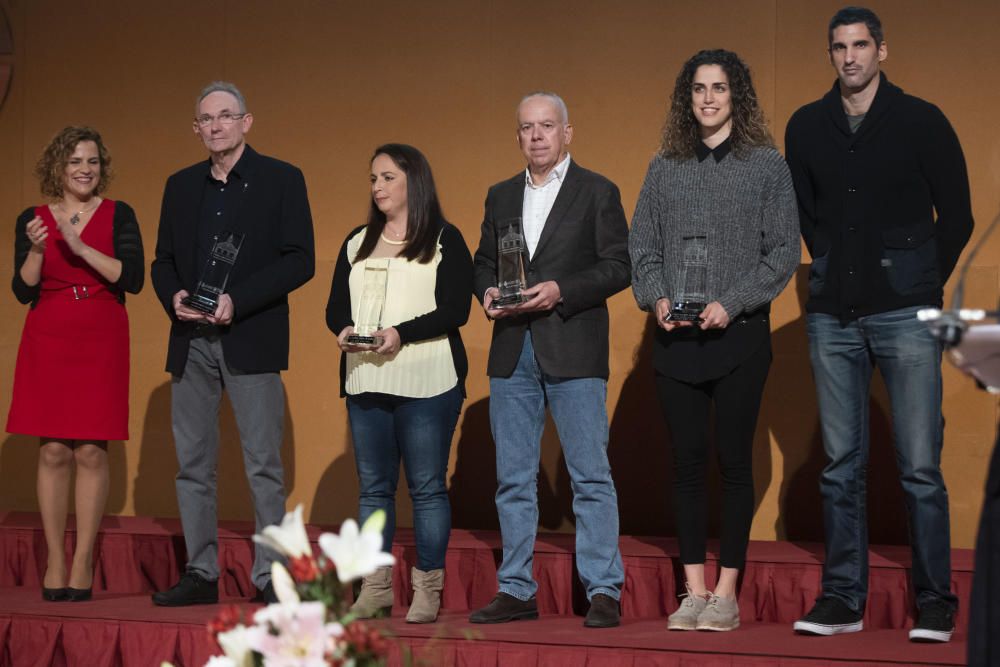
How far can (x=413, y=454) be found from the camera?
361cm

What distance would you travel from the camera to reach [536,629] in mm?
3461

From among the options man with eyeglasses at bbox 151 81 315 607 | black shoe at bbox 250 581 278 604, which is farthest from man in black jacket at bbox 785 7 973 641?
man with eyeglasses at bbox 151 81 315 607

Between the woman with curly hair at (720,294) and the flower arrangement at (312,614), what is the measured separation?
6.96 feet

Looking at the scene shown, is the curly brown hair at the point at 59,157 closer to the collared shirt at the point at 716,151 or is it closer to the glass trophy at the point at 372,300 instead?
Result: the glass trophy at the point at 372,300

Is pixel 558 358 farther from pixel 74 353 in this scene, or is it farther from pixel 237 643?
pixel 237 643

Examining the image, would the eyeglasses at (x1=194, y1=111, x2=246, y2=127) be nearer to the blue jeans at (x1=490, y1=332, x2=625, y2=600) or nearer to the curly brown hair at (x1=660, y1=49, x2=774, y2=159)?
the blue jeans at (x1=490, y1=332, x2=625, y2=600)

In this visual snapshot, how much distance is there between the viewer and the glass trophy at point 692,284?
338 centimetres

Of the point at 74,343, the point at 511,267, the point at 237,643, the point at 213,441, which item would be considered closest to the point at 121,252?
the point at 74,343

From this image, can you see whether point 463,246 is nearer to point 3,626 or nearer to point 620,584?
point 620,584

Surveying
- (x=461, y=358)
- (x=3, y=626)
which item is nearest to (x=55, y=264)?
(x=3, y=626)

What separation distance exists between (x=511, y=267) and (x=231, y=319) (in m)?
0.89

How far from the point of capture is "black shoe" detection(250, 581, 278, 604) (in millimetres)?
3610

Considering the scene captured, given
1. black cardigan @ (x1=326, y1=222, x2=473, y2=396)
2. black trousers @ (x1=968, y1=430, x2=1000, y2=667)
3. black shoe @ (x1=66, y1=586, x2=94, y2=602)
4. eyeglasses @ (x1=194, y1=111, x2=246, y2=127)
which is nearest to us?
black trousers @ (x1=968, y1=430, x2=1000, y2=667)

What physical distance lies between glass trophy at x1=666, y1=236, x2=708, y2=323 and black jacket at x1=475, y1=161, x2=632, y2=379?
0.22 metres
